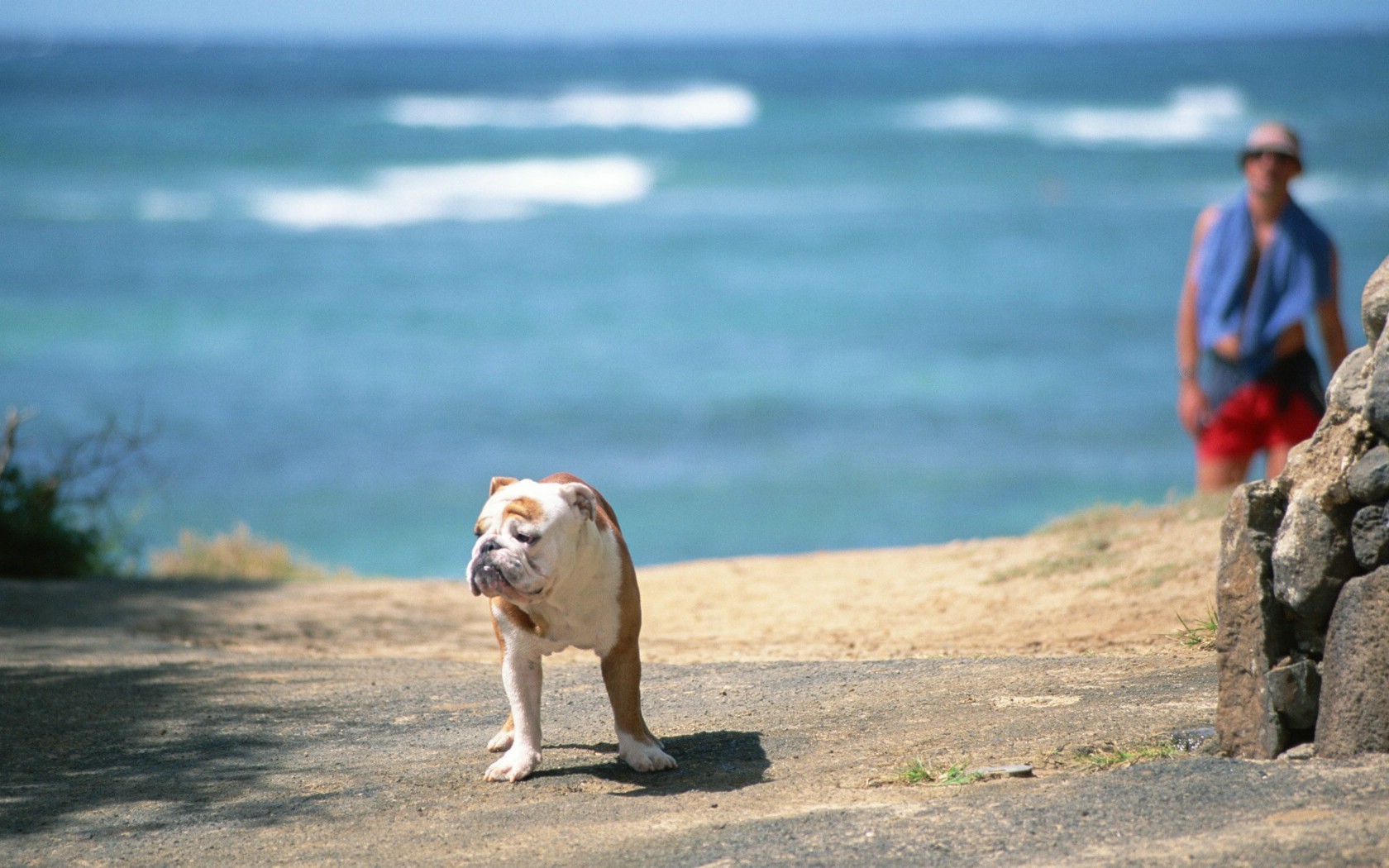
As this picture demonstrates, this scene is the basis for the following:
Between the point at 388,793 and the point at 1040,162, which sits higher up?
the point at 1040,162

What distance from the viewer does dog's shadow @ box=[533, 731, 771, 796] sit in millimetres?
4547

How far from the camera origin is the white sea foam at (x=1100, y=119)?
4912cm

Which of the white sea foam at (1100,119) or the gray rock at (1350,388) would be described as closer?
the gray rock at (1350,388)

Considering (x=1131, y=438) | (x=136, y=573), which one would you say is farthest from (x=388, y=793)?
(x=1131, y=438)

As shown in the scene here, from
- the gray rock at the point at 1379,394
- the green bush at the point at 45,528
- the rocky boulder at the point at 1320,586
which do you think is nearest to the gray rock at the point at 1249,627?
the rocky boulder at the point at 1320,586

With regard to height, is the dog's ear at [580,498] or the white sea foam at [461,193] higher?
the white sea foam at [461,193]

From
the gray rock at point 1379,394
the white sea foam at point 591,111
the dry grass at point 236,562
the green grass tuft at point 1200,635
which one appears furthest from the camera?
the white sea foam at point 591,111

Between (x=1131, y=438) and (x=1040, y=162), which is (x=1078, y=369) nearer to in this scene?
(x=1131, y=438)

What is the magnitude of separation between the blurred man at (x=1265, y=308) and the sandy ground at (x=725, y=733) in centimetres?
59

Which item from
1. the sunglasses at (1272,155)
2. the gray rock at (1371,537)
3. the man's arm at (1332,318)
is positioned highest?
the sunglasses at (1272,155)

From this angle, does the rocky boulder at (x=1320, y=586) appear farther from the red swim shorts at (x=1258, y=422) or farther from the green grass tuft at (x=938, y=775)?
the red swim shorts at (x=1258, y=422)

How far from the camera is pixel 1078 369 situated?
21.5 m

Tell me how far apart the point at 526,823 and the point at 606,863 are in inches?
17.9

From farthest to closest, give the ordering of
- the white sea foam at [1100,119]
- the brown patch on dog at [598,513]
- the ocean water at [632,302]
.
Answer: the white sea foam at [1100,119] < the ocean water at [632,302] < the brown patch on dog at [598,513]
